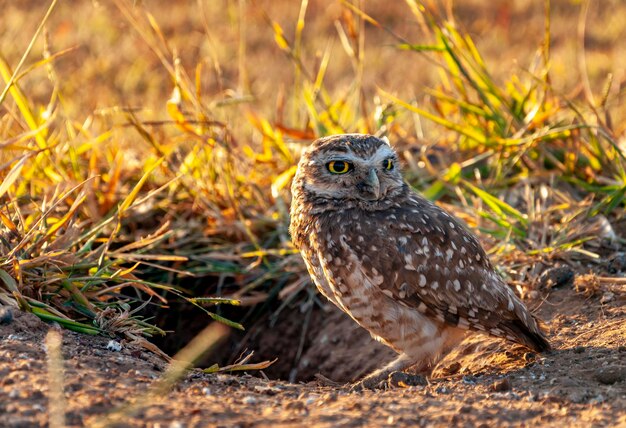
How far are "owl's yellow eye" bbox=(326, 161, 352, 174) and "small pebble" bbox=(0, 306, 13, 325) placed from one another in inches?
65.2

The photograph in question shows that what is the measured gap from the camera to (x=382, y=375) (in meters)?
4.18

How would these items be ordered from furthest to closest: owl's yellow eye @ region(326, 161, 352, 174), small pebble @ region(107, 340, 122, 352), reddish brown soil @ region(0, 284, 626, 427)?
owl's yellow eye @ region(326, 161, 352, 174) < small pebble @ region(107, 340, 122, 352) < reddish brown soil @ region(0, 284, 626, 427)

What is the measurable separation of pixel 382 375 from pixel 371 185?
91cm

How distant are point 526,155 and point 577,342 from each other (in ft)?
6.25

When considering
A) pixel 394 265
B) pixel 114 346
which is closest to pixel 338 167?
pixel 394 265

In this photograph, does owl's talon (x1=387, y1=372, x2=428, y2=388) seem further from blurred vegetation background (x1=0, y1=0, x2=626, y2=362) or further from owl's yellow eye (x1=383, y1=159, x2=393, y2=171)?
owl's yellow eye (x1=383, y1=159, x2=393, y2=171)

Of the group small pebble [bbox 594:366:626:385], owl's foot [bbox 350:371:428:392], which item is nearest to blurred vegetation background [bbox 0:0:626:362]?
owl's foot [bbox 350:371:428:392]

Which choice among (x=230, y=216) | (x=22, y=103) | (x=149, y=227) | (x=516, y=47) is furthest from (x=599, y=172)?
(x=516, y=47)

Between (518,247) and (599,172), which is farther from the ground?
(599,172)

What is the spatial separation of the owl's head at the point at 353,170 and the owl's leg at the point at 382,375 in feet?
2.62

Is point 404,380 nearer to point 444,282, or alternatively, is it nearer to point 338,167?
point 444,282

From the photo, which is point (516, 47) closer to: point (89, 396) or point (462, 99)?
point (462, 99)

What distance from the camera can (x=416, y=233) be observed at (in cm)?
417

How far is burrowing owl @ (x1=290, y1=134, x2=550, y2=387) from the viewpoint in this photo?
4.07 metres
